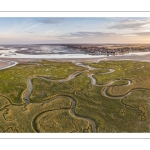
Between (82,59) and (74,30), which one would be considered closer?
(74,30)

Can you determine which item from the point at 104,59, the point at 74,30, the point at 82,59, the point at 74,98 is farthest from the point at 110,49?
the point at 74,98

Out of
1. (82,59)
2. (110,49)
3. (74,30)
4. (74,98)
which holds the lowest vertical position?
(74,98)

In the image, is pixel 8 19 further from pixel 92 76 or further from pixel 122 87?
pixel 122 87

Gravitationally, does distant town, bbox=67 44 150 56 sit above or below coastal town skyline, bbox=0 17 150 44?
below

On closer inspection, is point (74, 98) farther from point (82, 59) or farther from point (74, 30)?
point (74, 30)

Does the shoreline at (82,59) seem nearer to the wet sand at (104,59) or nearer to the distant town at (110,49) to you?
the wet sand at (104,59)

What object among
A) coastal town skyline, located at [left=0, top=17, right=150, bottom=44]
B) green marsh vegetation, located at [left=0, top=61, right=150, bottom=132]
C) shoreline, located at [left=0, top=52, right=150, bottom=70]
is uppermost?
coastal town skyline, located at [left=0, top=17, right=150, bottom=44]

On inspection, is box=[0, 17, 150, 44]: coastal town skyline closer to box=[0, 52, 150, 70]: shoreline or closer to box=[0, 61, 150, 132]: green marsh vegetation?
box=[0, 52, 150, 70]: shoreline

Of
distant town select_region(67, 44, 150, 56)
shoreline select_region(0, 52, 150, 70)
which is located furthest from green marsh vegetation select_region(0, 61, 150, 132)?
distant town select_region(67, 44, 150, 56)

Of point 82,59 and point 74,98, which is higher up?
point 82,59
